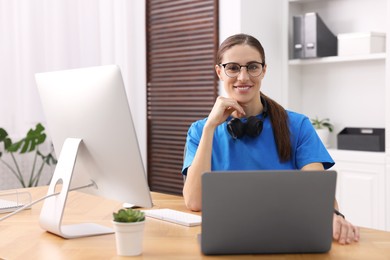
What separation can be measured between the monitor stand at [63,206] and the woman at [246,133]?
388 millimetres

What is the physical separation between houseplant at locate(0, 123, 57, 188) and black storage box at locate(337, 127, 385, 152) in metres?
1.91

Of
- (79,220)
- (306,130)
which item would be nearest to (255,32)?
(306,130)

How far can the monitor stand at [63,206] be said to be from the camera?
1.71m

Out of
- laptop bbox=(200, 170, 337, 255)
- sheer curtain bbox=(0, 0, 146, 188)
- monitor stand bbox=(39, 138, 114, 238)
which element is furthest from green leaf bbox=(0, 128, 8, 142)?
laptop bbox=(200, 170, 337, 255)

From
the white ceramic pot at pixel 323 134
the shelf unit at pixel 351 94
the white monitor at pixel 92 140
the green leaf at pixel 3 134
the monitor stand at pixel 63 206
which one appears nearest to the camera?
the white monitor at pixel 92 140

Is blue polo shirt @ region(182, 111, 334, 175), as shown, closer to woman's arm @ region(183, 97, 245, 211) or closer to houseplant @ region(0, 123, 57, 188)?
woman's arm @ region(183, 97, 245, 211)

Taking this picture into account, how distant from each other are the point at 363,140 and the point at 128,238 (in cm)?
235

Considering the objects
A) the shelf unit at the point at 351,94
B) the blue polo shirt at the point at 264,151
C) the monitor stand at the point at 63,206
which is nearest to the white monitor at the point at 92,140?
the monitor stand at the point at 63,206

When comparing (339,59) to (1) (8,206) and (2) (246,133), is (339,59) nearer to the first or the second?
(2) (246,133)

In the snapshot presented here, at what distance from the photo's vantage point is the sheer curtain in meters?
3.82

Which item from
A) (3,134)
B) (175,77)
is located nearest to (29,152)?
(3,134)

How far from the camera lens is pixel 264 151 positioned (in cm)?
207

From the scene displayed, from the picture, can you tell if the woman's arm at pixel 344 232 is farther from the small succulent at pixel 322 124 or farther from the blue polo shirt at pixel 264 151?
the small succulent at pixel 322 124

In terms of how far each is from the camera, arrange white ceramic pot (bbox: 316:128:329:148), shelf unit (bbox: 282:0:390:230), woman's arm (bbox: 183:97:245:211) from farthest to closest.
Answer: white ceramic pot (bbox: 316:128:329:148), shelf unit (bbox: 282:0:390:230), woman's arm (bbox: 183:97:245:211)
